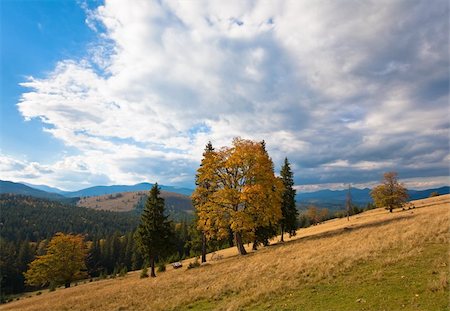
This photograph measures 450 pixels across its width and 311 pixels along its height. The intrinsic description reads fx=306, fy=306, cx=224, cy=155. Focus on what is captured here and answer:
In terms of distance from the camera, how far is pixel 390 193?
248 feet

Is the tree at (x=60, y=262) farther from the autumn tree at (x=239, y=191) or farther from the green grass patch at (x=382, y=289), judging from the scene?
the green grass patch at (x=382, y=289)

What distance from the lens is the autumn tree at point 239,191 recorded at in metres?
38.5

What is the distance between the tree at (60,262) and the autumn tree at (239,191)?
43.3 metres

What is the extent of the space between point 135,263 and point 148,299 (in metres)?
110

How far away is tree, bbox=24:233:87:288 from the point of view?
6688 cm

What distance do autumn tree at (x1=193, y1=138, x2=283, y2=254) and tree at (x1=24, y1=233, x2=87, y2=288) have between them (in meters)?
43.3

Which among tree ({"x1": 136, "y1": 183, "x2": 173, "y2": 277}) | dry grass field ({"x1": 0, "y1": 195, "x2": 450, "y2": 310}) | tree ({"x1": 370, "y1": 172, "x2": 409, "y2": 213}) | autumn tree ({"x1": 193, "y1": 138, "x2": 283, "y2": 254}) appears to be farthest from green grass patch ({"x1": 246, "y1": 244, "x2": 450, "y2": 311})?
tree ({"x1": 370, "y1": 172, "x2": 409, "y2": 213})

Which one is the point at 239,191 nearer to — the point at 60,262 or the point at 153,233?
the point at 153,233

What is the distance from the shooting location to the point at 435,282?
13133 millimetres

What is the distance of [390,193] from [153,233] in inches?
2340

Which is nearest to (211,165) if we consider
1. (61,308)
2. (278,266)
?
(278,266)

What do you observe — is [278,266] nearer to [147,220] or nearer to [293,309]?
[293,309]

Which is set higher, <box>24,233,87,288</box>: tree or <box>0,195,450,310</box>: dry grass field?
<box>0,195,450,310</box>: dry grass field

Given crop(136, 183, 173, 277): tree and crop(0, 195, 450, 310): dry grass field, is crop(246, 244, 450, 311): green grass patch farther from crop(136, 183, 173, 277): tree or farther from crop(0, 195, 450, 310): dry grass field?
crop(136, 183, 173, 277): tree
